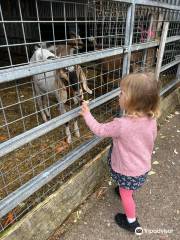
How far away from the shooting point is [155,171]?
11.8 ft

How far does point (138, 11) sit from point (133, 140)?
197 centimetres

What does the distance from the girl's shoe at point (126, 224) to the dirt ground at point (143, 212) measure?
50mm

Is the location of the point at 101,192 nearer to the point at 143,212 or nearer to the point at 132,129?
the point at 143,212

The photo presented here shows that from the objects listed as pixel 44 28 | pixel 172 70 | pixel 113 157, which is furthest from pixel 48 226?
pixel 44 28

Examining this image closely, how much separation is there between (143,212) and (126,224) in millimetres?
295

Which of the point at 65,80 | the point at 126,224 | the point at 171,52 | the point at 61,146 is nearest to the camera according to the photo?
the point at 126,224

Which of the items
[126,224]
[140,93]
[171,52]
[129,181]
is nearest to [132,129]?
[140,93]

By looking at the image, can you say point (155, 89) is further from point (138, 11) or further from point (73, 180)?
point (138, 11)

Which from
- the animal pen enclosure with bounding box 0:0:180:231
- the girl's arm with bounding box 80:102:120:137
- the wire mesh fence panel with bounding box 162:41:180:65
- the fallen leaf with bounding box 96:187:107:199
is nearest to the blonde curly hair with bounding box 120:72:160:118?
the girl's arm with bounding box 80:102:120:137

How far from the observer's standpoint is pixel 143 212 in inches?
114

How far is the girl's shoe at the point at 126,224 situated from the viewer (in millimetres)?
2639

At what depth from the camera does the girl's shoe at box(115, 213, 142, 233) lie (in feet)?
8.66

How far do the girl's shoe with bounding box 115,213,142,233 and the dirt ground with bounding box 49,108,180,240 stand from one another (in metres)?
0.05

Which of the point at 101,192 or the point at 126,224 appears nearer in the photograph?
the point at 126,224
